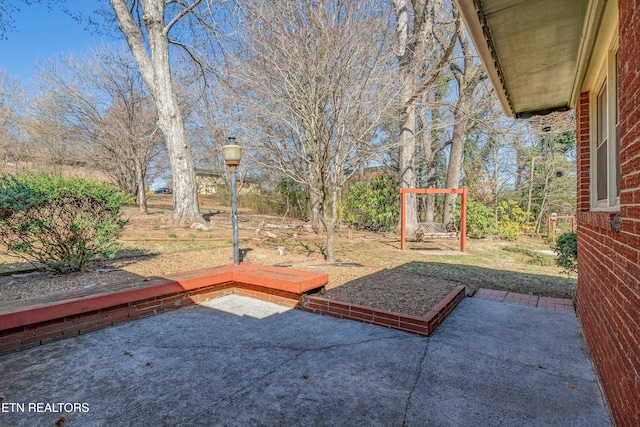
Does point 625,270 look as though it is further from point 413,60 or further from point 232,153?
point 413,60

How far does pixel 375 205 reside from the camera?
12438 millimetres

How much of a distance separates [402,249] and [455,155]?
5.38 meters

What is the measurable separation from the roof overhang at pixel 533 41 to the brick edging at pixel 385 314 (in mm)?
2378

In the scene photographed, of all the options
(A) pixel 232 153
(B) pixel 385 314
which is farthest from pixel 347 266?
(A) pixel 232 153

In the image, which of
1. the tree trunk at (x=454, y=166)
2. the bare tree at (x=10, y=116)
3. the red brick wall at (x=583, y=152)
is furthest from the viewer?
the bare tree at (x=10, y=116)

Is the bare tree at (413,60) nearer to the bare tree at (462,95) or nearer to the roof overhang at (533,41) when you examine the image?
the bare tree at (462,95)

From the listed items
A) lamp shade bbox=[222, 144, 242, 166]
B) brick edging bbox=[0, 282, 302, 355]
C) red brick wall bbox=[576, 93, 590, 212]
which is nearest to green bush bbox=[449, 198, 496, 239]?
red brick wall bbox=[576, 93, 590, 212]

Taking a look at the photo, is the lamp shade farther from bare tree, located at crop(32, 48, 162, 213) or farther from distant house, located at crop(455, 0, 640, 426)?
bare tree, located at crop(32, 48, 162, 213)

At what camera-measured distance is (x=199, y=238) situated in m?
8.17

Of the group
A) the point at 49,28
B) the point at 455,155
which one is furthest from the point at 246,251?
the point at 49,28

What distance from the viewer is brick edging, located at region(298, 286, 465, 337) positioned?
129 inches

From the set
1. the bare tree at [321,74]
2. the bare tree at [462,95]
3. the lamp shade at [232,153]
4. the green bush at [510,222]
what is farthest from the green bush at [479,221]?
the lamp shade at [232,153]

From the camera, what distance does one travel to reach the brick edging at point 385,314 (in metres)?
3.29

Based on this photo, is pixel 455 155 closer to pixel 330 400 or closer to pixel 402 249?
pixel 402 249
